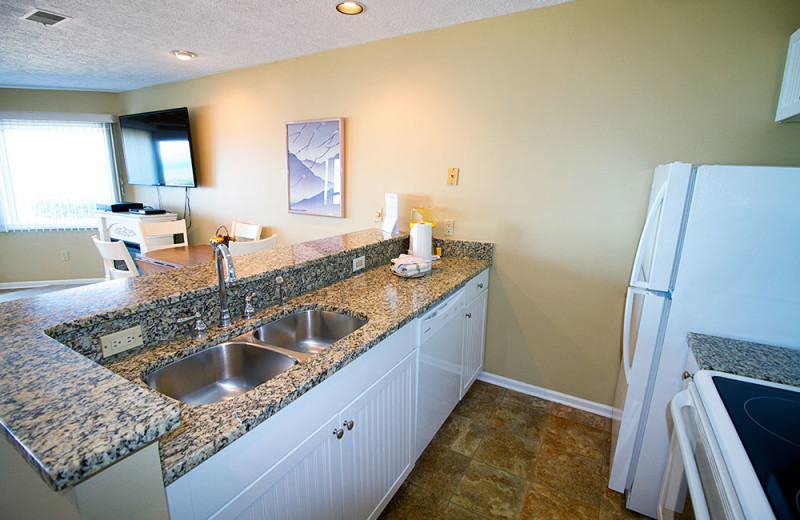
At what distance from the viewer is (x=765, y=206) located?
129cm

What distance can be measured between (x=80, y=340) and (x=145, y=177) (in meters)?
4.38

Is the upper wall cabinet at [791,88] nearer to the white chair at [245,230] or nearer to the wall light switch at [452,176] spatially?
the wall light switch at [452,176]

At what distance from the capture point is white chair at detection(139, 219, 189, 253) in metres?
3.44

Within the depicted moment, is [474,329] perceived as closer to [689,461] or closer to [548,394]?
[548,394]

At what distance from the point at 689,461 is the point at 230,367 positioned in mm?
1502

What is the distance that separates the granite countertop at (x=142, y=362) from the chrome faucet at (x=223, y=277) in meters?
0.04

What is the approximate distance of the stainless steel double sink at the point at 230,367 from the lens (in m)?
1.15

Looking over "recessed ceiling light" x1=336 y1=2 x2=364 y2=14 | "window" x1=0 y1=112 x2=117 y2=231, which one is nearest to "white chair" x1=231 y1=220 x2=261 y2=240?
"recessed ceiling light" x1=336 y1=2 x2=364 y2=14

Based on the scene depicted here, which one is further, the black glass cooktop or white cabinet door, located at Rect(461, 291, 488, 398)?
white cabinet door, located at Rect(461, 291, 488, 398)

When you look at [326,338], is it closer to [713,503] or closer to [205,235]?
[713,503]

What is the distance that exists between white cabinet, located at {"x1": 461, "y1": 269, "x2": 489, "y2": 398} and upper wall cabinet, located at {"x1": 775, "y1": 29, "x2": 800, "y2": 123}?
5.19ft

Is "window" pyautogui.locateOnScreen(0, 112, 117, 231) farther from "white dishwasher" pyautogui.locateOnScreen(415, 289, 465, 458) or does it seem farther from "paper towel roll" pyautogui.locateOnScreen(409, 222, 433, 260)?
"white dishwasher" pyautogui.locateOnScreen(415, 289, 465, 458)

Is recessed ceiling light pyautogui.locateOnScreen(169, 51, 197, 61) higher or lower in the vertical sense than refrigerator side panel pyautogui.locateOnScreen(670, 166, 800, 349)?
higher

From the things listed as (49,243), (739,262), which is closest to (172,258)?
(49,243)
